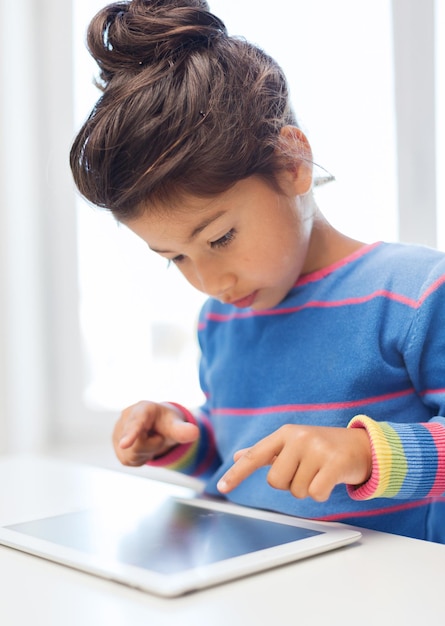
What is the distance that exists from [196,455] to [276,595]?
49 cm

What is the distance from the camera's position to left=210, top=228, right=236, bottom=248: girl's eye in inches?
30.4

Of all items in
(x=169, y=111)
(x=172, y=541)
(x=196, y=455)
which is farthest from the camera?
(x=196, y=455)

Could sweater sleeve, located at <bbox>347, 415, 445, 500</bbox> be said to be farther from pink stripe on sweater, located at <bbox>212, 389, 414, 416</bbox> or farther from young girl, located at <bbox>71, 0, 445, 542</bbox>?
pink stripe on sweater, located at <bbox>212, 389, 414, 416</bbox>

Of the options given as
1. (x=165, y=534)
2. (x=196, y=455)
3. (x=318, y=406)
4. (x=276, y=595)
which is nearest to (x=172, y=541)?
(x=165, y=534)

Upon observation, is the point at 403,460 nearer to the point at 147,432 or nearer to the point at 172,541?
the point at 172,541

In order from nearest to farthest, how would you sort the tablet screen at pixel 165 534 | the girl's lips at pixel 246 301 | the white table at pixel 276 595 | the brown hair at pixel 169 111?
1. the white table at pixel 276 595
2. the tablet screen at pixel 165 534
3. the brown hair at pixel 169 111
4. the girl's lips at pixel 246 301

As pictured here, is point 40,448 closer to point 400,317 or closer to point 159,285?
point 159,285

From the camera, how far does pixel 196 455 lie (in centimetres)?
98

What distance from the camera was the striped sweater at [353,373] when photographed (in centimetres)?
75

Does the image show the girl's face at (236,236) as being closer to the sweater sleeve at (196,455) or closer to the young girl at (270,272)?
the young girl at (270,272)

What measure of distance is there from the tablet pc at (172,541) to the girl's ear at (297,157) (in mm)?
321

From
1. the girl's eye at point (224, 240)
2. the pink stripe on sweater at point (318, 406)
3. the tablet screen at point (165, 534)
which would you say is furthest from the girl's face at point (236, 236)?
the tablet screen at point (165, 534)

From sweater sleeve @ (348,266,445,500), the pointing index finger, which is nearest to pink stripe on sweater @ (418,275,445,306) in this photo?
sweater sleeve @ (348,266,445,500)

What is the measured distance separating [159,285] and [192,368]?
0.57ft
